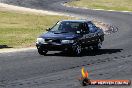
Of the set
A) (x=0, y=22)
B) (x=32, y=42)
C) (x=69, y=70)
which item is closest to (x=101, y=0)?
(x=0, y=22)

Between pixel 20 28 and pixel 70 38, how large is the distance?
16.2 meters

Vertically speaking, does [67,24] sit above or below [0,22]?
above

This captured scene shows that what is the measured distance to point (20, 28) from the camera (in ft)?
122

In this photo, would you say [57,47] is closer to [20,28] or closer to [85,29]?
[85,29]

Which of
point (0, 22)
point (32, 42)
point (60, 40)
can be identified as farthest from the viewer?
point (0, 22)

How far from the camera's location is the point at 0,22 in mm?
41688

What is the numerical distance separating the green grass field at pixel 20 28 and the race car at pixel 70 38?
4.75 m

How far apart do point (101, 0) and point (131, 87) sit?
7161cm

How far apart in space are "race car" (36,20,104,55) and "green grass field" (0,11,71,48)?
4753 mm

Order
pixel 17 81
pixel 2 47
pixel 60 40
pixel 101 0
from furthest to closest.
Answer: pixel 101 0 → pixel 2 47 → pixel 60 40 → pixel 17 81

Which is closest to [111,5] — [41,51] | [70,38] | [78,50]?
[78,50]

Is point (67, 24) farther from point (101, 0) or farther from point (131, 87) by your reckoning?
point (101, 0)

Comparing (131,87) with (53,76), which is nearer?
(131,87)

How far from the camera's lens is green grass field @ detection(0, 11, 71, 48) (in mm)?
28547
